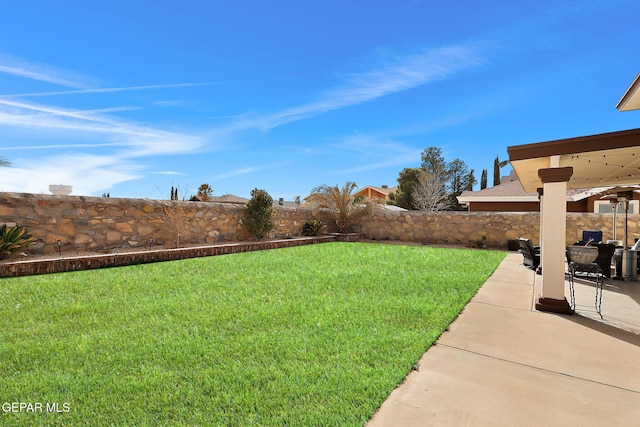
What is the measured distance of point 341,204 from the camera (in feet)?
54.6

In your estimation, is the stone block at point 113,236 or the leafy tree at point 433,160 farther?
the leafy tree at point 433,160

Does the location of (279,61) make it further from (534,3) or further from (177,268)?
(177,268)

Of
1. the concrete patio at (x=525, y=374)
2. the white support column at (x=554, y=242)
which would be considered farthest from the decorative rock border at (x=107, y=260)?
the white support column at (x=554, y=242)

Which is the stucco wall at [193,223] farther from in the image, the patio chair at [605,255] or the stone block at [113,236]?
the patio chair at [605,255]

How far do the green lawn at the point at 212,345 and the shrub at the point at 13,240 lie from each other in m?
1.66

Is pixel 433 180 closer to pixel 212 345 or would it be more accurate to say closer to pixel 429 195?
pixel 429 195

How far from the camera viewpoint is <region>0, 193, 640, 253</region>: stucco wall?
316 inches

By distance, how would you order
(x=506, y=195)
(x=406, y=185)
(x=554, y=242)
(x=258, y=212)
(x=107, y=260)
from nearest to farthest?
(x=554, y=242), (x=107, y=260), (x=258, y=212), (x=506, y=195), (x=406, y=185)

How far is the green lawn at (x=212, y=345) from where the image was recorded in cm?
216

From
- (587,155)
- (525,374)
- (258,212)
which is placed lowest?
(525,374)

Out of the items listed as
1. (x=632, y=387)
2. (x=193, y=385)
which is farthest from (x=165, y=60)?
(x=632, y=387)

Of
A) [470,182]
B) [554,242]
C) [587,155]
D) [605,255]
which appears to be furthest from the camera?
[470,182]

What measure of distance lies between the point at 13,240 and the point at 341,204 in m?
12.8

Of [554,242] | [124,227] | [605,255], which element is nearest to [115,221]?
[124,227]
